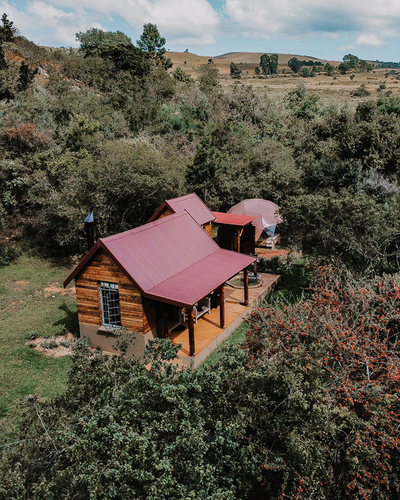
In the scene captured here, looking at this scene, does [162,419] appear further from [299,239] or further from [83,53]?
[83,53]

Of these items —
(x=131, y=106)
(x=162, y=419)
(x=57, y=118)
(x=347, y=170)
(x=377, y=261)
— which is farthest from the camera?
(x=131, y=106)

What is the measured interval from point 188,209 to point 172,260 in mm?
5073

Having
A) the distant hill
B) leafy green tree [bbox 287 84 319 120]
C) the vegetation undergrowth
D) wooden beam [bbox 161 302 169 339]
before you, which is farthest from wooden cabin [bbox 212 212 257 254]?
the distant hill

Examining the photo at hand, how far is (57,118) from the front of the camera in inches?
1215

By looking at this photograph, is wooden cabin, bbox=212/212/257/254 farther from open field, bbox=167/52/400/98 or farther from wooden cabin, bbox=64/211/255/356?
open field, bbox=167/52/400/98

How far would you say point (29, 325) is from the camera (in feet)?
51.9

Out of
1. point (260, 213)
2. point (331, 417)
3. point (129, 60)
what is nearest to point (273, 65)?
point (129, 60)

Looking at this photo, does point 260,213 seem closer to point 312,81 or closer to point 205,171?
point 205,171

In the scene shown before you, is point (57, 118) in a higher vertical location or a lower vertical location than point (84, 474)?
higher

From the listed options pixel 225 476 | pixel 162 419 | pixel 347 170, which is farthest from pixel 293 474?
pixel 347 170

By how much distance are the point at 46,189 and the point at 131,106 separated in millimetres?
15427

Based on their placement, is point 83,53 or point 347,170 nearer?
point 347,170

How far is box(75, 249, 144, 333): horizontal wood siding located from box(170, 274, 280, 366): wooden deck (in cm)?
177

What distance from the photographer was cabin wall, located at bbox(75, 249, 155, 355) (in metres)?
12.6
